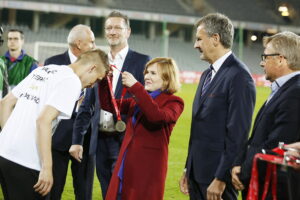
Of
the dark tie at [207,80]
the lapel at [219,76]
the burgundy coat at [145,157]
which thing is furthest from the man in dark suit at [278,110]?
the burgundy coat at [145,157]

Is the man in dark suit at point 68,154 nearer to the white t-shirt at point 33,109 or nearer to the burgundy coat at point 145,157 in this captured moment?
the burgundy coat at point 145,157

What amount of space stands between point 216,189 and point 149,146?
646 millimetres

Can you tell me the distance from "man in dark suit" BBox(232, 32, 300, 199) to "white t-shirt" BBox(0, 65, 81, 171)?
103cm

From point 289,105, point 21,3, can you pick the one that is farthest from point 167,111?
point 21,3

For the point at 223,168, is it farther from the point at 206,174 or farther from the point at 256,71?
the point at 256,71

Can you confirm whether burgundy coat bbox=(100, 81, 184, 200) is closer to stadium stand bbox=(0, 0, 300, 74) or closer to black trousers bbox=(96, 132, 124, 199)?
black trousers bbox=(96, 132, 124, 199)

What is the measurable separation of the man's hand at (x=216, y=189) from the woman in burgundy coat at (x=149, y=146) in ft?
1.79

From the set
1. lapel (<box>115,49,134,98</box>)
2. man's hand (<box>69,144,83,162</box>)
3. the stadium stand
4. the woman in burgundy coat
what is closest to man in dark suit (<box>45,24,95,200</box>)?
man's hand (<box>69,144,83,162</box>)

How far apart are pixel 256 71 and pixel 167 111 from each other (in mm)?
34254

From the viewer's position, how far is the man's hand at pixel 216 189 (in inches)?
118

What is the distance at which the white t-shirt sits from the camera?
2.74m

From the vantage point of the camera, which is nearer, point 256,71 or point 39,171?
point 39,171

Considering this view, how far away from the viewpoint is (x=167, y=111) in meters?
3.39

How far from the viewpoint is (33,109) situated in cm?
278
